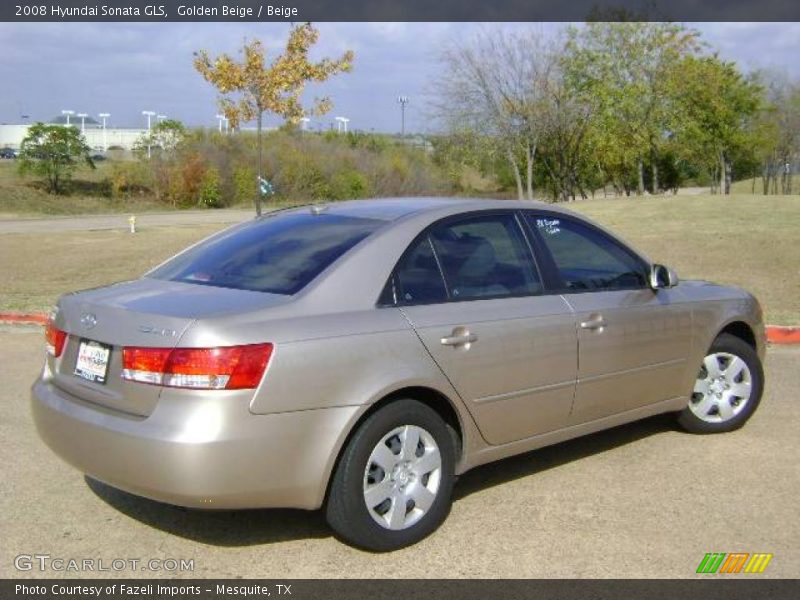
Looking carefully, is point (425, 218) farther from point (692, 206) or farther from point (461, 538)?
point (692, 206)

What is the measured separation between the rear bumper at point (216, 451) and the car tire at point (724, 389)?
118 inches

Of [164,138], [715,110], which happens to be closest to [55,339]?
[715,110]

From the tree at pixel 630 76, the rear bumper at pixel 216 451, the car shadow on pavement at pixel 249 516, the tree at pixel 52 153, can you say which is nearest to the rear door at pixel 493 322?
the car shadow on pavement at pixel 249 516

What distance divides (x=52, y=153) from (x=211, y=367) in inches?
1723

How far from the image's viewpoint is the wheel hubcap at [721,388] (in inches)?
242

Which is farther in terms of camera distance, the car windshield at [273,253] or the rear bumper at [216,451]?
the car windshield at [273,253]

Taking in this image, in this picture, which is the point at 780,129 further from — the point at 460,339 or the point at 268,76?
the point at 460,339

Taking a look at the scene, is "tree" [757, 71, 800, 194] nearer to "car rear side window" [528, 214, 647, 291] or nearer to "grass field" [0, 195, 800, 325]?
"grass field" [0, 195, 800, 325]

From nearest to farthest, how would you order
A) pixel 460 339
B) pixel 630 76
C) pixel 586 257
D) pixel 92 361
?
pixel 92 361 < pixel 460 339 < pixel 586 257 < pixel 630 76

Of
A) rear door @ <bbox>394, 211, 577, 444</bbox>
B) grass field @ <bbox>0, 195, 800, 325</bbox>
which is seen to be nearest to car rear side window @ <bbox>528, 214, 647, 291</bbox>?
rear door @ <bbox>394, 211, 577, 444</bbox>

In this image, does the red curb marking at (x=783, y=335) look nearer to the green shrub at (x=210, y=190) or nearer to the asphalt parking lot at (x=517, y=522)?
the asphalt parking lot at (x=517, y=522)

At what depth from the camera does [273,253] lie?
4.82 m

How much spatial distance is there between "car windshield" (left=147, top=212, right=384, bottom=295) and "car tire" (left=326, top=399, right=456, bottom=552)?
76cm
